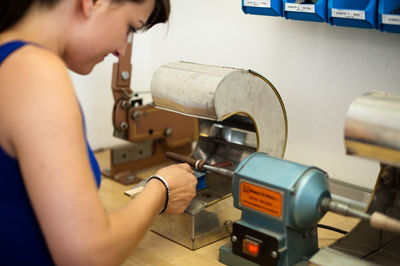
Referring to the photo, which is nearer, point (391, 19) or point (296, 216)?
point (296, 216)

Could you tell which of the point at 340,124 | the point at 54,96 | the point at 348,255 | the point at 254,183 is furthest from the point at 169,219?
the point at 54,96

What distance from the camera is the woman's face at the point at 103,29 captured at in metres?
0.76

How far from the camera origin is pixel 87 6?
732mm

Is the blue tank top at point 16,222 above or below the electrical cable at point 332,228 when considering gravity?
above

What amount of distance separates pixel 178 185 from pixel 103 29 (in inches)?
14.3

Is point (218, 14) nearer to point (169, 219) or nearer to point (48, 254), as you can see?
point (169, 219)

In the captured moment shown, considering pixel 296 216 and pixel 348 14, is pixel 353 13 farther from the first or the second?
pixel 296 216

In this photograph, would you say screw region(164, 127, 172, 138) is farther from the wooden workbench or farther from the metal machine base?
the metal machine base

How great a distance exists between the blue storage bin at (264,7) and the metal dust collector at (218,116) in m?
0.26

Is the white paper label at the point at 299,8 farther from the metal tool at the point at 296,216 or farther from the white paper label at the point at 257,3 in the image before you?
the metal tool at the point at 296,216

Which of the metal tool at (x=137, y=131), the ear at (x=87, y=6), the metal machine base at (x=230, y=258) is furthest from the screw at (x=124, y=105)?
the ear at (x=87, y=6)

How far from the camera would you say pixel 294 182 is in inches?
37.5

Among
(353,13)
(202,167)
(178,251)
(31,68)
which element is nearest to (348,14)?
(353,13)

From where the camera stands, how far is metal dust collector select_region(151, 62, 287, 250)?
3.89 ft
